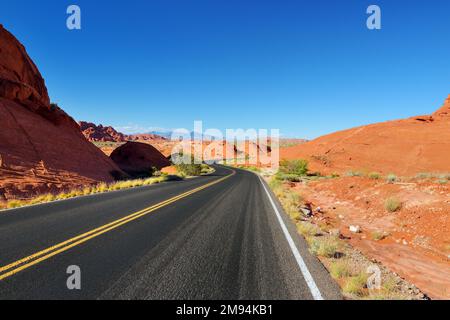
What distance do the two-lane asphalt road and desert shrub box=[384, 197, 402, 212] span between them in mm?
6541

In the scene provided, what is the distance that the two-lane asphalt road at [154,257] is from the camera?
370cm

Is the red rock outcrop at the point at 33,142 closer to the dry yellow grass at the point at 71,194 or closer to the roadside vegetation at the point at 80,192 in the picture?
the roadside vegetation at the point at 80,192

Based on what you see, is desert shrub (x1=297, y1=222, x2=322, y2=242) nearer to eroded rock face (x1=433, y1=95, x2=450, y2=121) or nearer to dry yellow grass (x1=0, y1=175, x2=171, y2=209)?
dry yellow grass (x1=0, y1=175, x2=171, y2=209)

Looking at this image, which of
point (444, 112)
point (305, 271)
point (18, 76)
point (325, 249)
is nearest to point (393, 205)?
point (325, 249)

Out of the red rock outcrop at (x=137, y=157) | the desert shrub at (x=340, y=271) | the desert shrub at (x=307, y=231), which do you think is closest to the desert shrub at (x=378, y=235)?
the desert shrub at (x=307, y=231)

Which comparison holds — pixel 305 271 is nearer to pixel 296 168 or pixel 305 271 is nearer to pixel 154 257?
pixel 154 257

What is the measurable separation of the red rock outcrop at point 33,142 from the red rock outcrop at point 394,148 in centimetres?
3514

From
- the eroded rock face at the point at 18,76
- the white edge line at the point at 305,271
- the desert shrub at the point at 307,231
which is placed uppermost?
the eroded rock face at the point at 18,76

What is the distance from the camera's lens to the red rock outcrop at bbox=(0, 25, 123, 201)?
14852mm

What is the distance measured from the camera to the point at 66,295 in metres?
3.46

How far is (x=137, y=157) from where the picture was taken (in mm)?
43312
